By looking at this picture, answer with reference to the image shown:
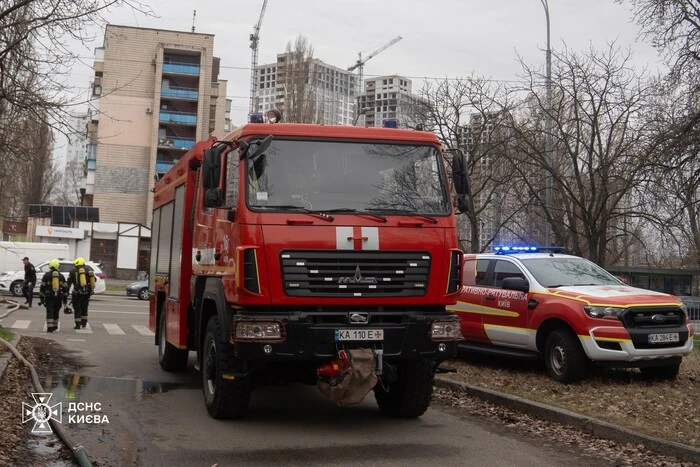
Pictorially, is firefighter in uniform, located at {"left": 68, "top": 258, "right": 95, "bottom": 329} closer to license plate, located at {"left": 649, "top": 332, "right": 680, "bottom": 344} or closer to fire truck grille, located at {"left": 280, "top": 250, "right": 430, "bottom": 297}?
fire truck grille, located at {"left": 280, "top": 250, "right": 430, "bottom": 297}

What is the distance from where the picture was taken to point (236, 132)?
8016 millimetres

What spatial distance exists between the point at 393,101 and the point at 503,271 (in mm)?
18421

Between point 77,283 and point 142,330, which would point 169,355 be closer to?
point 77,283

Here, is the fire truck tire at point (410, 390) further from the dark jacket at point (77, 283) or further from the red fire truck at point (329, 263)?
the dark jacket at point (77, 283)

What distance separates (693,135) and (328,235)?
12.6 meters

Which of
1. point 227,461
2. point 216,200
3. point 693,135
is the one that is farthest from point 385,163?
point 693,135

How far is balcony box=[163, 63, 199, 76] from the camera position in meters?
68.6

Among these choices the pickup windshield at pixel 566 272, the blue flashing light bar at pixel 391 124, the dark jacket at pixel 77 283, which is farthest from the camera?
the dark jacket at pixel 77 283

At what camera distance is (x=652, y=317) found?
9.81 m

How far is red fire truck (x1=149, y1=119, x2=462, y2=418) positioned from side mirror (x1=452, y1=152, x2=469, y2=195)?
126 mm

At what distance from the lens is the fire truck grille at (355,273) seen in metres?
7.21

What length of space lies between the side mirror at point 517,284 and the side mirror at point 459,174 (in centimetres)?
346

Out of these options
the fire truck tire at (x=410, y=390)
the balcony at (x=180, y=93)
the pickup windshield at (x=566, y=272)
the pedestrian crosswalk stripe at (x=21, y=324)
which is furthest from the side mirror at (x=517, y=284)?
the balcony at (x=180, y=93)

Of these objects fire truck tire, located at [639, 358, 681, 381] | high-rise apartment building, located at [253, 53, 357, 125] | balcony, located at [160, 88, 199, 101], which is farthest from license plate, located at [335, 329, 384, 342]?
balcony, located at [160, 88, 199, 101]
